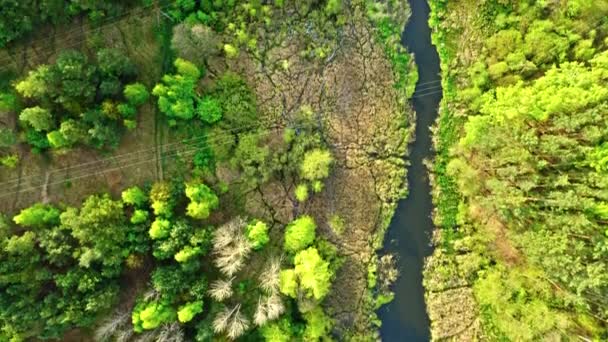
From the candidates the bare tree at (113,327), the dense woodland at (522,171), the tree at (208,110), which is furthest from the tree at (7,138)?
the dense woodland at (522,171)

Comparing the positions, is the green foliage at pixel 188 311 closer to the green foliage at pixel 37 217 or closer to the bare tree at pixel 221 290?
the bare tree at pixel 221 290

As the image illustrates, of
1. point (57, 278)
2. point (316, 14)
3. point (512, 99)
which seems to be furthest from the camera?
point (316, 14)

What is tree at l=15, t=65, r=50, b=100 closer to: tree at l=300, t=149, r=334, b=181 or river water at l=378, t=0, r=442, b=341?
tree at l=300, t=149, r=334, b=181

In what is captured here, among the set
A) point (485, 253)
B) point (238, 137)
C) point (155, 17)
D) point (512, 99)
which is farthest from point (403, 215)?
point (155, 17)

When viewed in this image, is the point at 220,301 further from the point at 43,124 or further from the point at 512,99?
the point at 512,99

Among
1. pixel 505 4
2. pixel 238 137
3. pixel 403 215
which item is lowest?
pixel 403 215

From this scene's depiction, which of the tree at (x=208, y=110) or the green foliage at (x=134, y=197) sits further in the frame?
the tree at (x=208, y=110)
